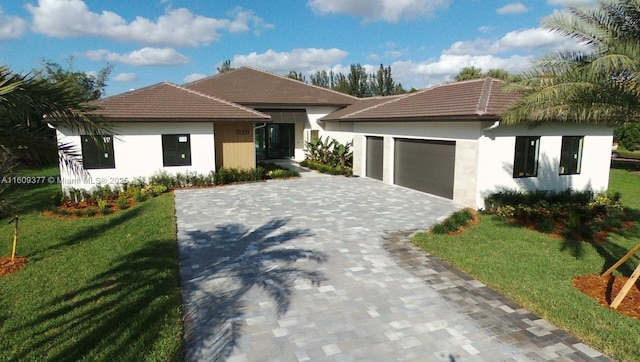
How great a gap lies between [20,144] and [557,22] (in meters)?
9.05

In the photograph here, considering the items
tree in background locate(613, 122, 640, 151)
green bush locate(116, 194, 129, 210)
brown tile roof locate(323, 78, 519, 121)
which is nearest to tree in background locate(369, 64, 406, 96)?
tree in background locate(613, 122, 640, 151)

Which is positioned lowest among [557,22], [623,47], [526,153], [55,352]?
[55,352]

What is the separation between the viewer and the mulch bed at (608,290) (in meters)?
6.36

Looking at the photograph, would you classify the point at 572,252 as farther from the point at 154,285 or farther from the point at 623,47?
the point at 154,285

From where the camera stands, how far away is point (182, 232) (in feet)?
35.6

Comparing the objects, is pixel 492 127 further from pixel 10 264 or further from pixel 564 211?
pixel 10 264

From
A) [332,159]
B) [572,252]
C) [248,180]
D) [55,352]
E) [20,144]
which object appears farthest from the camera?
[332,159]

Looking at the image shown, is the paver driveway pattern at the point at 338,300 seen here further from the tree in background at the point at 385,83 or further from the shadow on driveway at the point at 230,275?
the tree in background at the point at 385,83

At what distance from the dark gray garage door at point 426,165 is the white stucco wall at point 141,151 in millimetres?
9302

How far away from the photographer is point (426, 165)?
16.7 metres

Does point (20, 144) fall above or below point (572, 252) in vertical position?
above

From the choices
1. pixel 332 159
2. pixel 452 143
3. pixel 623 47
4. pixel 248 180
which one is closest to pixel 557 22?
pixel 623 47

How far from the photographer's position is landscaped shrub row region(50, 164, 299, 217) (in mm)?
14609

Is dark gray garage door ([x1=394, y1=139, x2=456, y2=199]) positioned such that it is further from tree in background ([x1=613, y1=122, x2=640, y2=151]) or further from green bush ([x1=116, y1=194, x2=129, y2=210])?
tree in background ([x1=613, y1=122, x2=640, y2=151])
